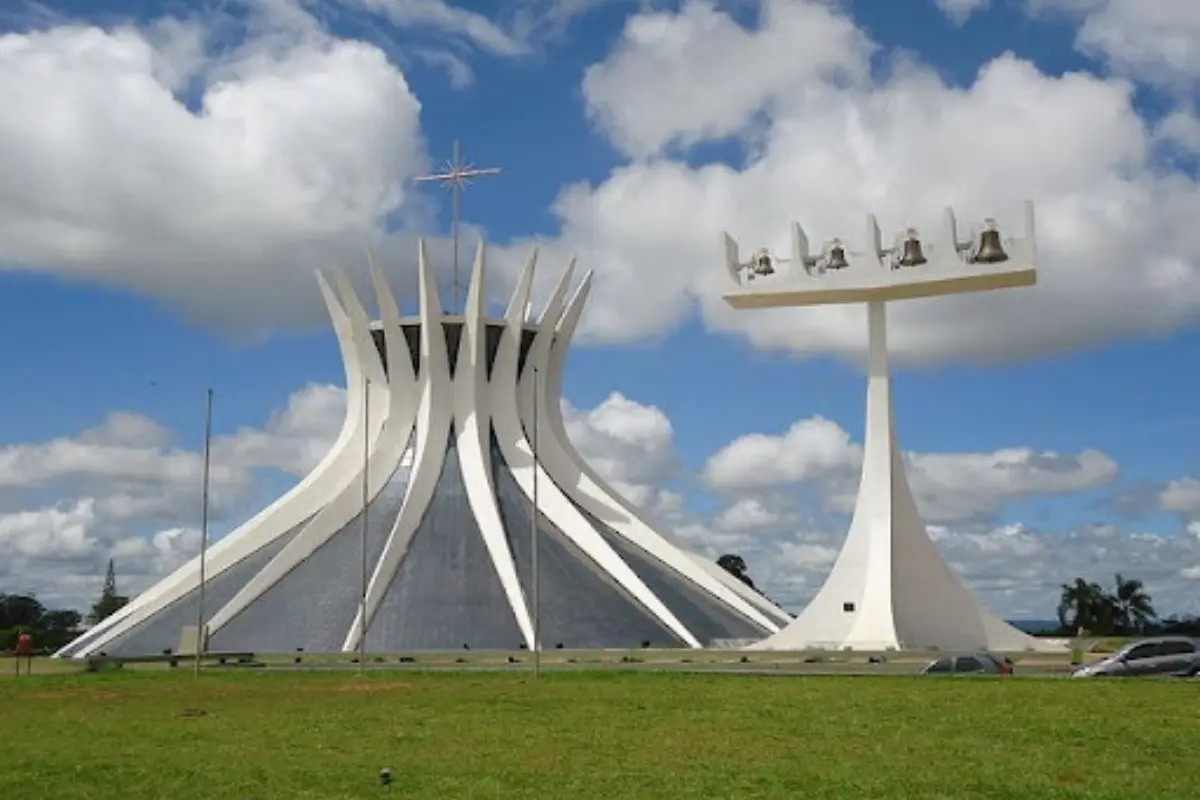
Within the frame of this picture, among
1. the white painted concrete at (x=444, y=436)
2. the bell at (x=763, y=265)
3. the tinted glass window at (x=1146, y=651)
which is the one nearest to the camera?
the tinted glass window at (x=1146, y=651)

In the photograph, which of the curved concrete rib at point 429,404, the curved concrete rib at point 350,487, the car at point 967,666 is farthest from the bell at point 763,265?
the curved concrete rib at point 429,404

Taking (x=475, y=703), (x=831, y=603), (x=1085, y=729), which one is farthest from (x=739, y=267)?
(x=1085, y=729)

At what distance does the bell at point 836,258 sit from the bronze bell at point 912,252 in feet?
4.41

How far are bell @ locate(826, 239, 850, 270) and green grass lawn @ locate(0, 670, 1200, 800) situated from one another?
11.5m

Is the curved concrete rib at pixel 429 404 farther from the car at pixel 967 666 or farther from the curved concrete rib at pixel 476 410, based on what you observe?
the car at pixel 967 666

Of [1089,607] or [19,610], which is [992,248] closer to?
[1089,607]

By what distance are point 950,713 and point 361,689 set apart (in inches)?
389

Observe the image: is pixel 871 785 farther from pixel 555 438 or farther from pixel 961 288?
pixel 555 438

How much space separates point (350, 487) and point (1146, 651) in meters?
25.3

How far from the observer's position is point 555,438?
43.7 m

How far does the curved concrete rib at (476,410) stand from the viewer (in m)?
40.5

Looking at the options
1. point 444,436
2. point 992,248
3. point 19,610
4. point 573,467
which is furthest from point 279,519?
point 19,610

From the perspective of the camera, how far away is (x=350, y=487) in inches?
1640

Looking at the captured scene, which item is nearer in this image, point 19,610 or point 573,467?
point 573,467
